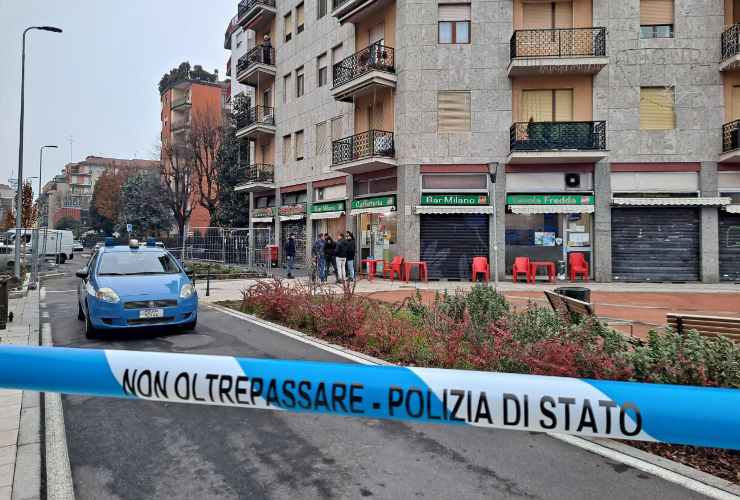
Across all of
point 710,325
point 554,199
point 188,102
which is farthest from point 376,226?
point 188,102

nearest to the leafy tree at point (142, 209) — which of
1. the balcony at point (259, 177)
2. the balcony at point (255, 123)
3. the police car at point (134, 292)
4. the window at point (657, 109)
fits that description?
the balcony at point (255, 123)

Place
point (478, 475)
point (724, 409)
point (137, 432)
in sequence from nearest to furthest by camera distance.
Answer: point (724, 409) < point (478, 475) < point (137, 432)

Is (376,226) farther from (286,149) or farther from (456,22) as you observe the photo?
(286,149)

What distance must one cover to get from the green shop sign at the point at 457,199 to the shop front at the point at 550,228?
1.03 m

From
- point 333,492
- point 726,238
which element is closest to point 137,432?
point 333,492

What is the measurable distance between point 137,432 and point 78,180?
403 feet

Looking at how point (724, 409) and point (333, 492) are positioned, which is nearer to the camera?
point (724, 409)

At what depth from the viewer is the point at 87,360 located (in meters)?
1.92

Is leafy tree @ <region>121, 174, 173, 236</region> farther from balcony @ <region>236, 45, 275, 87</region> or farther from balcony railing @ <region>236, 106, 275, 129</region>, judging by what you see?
balcony @ <region>236, 45, 275, 87</region>

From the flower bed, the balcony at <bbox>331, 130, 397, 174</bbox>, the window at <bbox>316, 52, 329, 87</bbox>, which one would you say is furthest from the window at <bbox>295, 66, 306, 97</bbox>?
the flower bed

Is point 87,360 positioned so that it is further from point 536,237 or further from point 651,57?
point 651,57

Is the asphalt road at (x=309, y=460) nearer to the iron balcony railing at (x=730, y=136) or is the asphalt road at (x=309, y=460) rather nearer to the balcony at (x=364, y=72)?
the balcony at (x=364, y=72)

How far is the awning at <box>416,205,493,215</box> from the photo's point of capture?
19688 millimetres

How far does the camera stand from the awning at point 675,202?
18.9m
